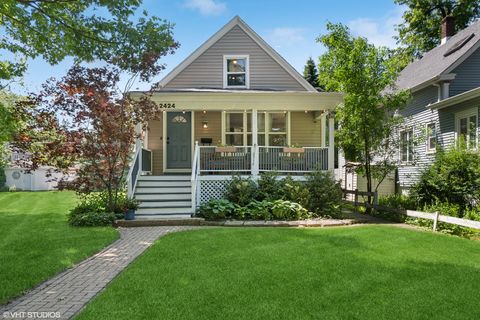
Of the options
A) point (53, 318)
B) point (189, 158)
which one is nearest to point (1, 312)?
point (53, 318)

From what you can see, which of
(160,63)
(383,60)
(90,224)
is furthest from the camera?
(383,60)

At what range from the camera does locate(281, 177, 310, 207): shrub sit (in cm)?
1097

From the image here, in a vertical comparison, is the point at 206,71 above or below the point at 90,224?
above

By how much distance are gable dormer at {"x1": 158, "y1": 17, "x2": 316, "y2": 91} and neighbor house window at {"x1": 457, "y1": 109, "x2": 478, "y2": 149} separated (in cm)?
550

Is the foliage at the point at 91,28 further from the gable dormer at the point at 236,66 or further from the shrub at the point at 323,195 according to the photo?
the gable dormer at the point at 236,66

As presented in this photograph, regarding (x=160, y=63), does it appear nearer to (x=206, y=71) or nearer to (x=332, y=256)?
(x=206, y=71)

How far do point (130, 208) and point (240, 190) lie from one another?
3.27m

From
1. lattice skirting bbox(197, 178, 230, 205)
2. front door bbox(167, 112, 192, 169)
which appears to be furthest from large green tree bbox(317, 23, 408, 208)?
front door bbox(167, 112, 192, 169)

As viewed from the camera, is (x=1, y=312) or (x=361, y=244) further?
(x=361, y=244)

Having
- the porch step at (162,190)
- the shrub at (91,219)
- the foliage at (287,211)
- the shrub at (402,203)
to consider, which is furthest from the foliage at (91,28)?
the shrub at (402,203)

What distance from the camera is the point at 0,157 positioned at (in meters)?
Result: 20.2

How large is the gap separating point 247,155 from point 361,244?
5.85 meters

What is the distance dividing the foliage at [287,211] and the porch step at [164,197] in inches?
98.0

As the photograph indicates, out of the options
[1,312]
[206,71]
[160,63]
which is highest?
[206,71]
